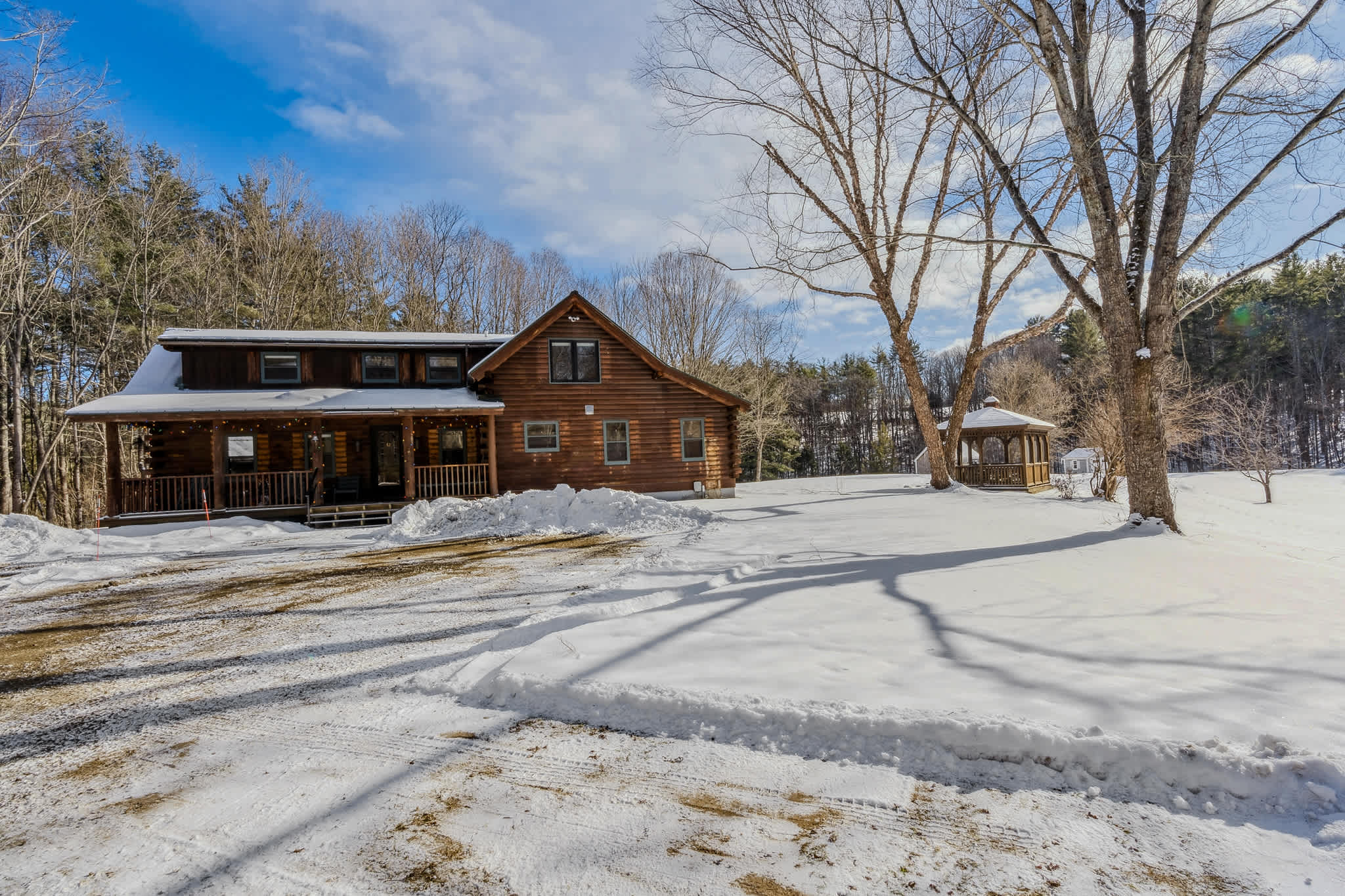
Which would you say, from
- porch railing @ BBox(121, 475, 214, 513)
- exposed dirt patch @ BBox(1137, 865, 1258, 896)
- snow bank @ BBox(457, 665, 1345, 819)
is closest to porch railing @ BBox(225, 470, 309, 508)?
porch railing @ BBox(121, 475, 214, 513)

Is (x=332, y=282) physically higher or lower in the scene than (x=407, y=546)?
higher

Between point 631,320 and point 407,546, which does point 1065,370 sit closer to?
point 631,320

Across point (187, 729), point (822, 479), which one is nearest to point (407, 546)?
point (187, 729)

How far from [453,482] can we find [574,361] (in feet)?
16.0

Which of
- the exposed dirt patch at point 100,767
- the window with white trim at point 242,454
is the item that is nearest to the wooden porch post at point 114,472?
the window with white trim at point 242,454

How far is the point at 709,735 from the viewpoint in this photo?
2.77m

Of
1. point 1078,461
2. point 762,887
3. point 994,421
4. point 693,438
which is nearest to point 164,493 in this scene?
point 693,438

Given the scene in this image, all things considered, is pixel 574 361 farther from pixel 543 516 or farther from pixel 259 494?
pixel 259 494

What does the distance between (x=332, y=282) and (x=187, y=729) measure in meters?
27.6

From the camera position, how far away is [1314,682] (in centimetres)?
289

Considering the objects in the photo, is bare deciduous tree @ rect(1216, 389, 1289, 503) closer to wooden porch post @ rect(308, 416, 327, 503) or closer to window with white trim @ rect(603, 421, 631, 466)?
window with white trim @ rect(603, 421, 631, 466)

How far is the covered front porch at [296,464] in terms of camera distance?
13.2 m

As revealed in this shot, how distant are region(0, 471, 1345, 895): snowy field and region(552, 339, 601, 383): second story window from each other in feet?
36.9

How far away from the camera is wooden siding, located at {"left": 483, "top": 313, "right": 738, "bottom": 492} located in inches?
640
